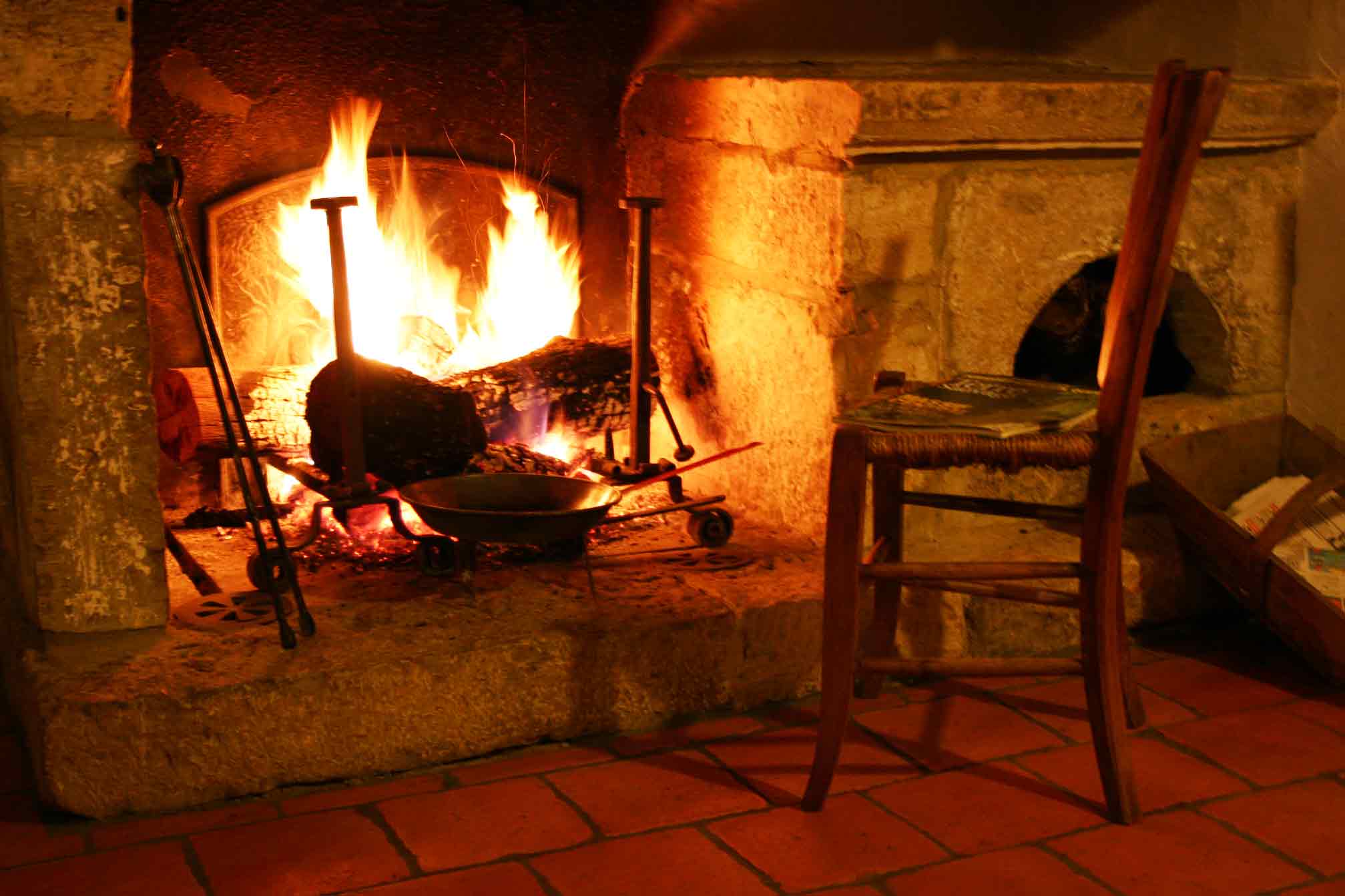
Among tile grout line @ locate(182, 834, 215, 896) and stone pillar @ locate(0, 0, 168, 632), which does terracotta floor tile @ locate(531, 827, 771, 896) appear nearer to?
tile grout line @ locate(182, 834, 215, 896)

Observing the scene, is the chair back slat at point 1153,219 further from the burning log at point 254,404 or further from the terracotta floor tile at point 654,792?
the burning log at point 254,404

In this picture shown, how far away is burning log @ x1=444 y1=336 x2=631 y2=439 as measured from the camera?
137 inches

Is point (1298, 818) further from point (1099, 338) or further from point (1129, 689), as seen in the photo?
point (1099, 338)

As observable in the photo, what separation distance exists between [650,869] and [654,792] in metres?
0.27

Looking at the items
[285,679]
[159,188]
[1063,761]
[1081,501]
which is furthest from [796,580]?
[159,188]

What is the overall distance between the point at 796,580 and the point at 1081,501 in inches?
33.6

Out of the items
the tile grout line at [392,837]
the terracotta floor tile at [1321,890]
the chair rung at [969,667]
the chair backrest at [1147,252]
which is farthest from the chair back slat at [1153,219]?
the tile grout line at [392,837]

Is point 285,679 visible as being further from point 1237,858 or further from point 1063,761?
point 1237,858

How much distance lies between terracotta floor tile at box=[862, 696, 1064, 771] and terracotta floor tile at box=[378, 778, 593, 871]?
70 centimetres

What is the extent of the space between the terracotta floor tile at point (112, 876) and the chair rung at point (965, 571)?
1210 mm

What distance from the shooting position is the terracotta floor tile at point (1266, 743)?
269cm

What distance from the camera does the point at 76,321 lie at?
2.42m

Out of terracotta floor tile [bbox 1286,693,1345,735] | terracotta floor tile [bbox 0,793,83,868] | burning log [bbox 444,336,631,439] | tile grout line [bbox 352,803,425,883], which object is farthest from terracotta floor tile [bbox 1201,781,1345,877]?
terracotta floor tile [bbox 0,793,83,868]

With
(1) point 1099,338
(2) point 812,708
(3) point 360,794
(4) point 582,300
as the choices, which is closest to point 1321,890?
(2) point 812,708
